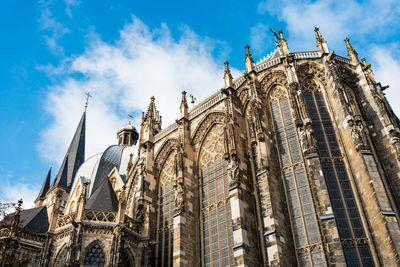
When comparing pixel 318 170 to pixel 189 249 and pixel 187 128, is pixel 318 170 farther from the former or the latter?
pixel 187 128

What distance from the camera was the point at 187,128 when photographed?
23.0m

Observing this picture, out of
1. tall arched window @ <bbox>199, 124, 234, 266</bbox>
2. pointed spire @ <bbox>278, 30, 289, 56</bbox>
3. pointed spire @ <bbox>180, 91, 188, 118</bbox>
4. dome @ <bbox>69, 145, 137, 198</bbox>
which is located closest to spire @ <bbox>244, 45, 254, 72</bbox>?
pointed spire @ <bbox>278, 30, 289, 56</bbox>

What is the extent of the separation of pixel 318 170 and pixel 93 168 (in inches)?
1075

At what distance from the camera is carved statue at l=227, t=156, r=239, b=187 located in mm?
17016

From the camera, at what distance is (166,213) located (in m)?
21.6

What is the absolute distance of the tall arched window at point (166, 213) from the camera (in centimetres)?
1995

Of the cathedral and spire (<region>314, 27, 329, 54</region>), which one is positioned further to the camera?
spire (<region>314, 27, 329, 54</region>)

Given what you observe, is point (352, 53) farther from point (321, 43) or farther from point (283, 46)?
point (283, 46)

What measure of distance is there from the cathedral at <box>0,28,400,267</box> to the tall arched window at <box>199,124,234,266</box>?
6 cm

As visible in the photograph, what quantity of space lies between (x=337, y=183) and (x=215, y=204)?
6.03m

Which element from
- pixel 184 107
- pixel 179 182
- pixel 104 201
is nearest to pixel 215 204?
pixel 179 182

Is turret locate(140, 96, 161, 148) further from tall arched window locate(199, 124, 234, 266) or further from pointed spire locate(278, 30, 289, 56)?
Answer: pointed spire locate(278, 30, 289, 56)

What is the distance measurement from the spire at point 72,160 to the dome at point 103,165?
3.17 meters

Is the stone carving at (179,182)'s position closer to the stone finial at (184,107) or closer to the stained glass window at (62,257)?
the stone finial at (184,107)
